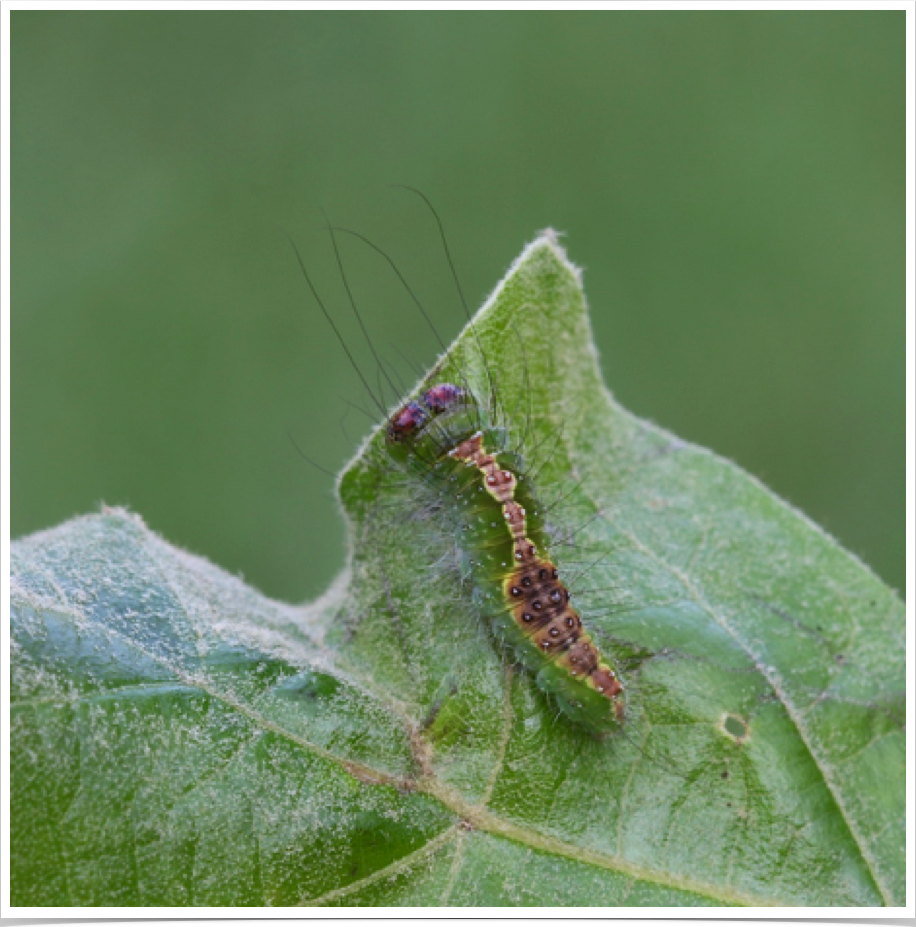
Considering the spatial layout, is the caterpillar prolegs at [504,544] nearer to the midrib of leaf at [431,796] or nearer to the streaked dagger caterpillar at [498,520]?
the streaked dagger caterpillar at [498,520]

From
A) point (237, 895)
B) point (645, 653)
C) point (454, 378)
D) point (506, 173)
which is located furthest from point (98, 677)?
point (506, 173)

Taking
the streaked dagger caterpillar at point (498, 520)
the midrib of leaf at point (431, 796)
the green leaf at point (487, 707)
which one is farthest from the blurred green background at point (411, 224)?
the midrib of leaf at point (431, 796)

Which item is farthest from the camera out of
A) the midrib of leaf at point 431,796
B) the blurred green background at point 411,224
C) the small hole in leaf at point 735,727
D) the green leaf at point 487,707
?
the blurred green background at point 411,224

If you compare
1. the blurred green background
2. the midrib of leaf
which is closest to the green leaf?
the midrib of leaf

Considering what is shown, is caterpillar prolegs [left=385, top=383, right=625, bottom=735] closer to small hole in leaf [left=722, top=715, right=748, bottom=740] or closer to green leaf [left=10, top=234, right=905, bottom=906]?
green leaf [left=10, top=234, right=905, bottom=906]

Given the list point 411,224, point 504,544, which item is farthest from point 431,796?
point 411,224

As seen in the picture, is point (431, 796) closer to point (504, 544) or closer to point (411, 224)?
point (504, 544)
